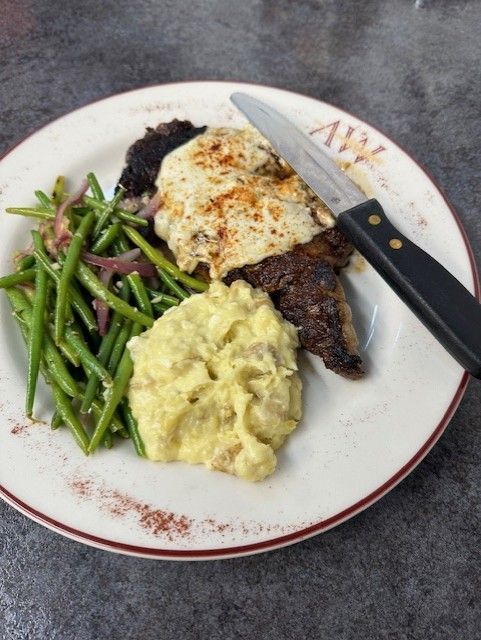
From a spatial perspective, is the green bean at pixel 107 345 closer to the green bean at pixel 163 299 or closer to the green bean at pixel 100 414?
the green bean at pixel 100 414

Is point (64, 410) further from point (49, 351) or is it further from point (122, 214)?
point (122, 214)

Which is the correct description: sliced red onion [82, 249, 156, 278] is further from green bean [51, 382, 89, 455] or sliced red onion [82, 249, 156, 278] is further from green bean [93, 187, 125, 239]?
green bean [51, 382, 89, 455]

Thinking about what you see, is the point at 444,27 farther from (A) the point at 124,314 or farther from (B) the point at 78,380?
(B) the point at 78,380

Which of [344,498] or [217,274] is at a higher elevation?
[217,274]

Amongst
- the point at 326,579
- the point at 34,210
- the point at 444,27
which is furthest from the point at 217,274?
the point at 444,27

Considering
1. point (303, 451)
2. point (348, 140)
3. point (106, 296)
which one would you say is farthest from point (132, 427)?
point (348, 140)

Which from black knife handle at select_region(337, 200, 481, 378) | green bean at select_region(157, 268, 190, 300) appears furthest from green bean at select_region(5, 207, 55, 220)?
black knife handle at select_region(337, 200, 481, 378)
